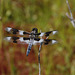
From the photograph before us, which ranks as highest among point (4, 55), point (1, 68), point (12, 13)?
point (12, 13)

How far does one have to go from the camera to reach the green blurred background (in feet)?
6.80

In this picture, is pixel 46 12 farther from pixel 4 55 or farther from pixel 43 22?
pixel 4 55

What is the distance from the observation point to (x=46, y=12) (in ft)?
8.97

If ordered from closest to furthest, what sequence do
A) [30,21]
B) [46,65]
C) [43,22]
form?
[46,65] → [43,22] → [30,21]

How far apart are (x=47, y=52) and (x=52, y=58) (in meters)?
0.09

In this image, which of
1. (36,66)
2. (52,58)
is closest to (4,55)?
(36,66)

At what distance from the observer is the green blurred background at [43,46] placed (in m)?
2.07

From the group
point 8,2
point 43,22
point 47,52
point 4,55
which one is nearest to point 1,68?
point 4,55

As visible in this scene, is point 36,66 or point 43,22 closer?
point 36,66

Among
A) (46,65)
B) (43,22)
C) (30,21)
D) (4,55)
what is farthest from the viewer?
(30,21)

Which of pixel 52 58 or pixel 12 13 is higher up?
pixel 12 13

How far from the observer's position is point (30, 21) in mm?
2703

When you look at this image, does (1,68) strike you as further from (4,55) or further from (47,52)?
(47,52)

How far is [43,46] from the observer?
2168 mm
